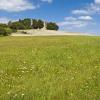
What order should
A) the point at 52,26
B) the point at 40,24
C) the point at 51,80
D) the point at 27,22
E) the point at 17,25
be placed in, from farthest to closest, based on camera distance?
1. the point at 52,26
2. the point at 27,22
3. the point at 40,24
4. the point at 17,25
5. the point at 51,80

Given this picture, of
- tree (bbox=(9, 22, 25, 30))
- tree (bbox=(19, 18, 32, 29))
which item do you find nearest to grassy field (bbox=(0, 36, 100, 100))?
tree (bbox=(9, 22, 25, 30))

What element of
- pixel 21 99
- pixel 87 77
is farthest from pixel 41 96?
pixel 87 77

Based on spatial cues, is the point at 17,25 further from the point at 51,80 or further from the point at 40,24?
the point at 51,80

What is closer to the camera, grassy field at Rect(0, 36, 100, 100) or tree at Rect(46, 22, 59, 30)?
grassy field at Rect(0, 36, 100, 100)

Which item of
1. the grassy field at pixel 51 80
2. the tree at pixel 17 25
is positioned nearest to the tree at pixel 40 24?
the tree at pixel 17 25

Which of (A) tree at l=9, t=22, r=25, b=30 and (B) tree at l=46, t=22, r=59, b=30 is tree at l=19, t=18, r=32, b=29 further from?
(B) tree at l=46, t=22, r=59, b=30

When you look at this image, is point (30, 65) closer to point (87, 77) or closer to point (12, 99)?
point (87, 77)

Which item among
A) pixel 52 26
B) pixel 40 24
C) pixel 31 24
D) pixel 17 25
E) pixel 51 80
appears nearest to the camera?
pixel 51 80

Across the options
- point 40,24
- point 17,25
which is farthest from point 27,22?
point 17,25

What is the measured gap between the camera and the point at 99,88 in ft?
40.2

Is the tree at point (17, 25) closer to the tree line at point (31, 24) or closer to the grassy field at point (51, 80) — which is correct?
the tree line at point (31, 24)

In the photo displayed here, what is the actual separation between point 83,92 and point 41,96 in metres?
1.42

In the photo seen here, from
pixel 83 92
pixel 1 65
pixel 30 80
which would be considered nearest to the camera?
pixel 83 92

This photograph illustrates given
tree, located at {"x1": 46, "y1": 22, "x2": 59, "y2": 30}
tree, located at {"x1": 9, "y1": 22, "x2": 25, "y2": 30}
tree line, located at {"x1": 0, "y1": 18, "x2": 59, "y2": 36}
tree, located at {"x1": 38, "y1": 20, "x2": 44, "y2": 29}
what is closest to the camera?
tree, located at {"x1": 9, "y1": 22, "x2": 25, "y2": 30}
